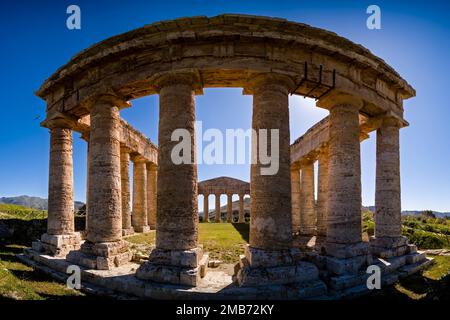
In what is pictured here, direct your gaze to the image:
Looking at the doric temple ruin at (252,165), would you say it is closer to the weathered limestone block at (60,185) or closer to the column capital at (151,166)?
the weathered limestone block at (60,185)

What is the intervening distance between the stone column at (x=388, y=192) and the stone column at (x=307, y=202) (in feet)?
27.6

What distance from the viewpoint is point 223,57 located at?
9.19 meters

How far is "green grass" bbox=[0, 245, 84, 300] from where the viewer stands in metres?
7.16

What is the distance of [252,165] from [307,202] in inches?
544

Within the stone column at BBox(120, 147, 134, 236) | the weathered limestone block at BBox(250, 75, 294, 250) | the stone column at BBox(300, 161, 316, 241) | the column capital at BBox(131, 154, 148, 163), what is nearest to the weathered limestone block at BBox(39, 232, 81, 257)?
the stone column at BBox(120, 147, 134, 236)

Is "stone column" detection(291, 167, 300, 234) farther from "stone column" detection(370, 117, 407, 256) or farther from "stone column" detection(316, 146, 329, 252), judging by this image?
"stone column" detection(370, 117, 407, 256)

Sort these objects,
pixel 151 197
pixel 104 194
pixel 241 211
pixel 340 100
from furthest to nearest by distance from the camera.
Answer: pixel 241 211 → pixel 151 197 → pixel 340 100 → pixel 104 194

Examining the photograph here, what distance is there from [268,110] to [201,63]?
9.69ft

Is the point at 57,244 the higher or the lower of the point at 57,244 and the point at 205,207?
the higher

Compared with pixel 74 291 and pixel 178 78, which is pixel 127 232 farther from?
pixel 178 78

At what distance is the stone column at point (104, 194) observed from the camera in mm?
10031

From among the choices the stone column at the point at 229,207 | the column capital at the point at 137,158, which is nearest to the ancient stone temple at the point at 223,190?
the stone column at the point at 229,207

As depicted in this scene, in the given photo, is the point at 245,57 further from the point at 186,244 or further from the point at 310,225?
the point at 310,225

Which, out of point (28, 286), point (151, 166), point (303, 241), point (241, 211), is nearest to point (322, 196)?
point (303, 241)
